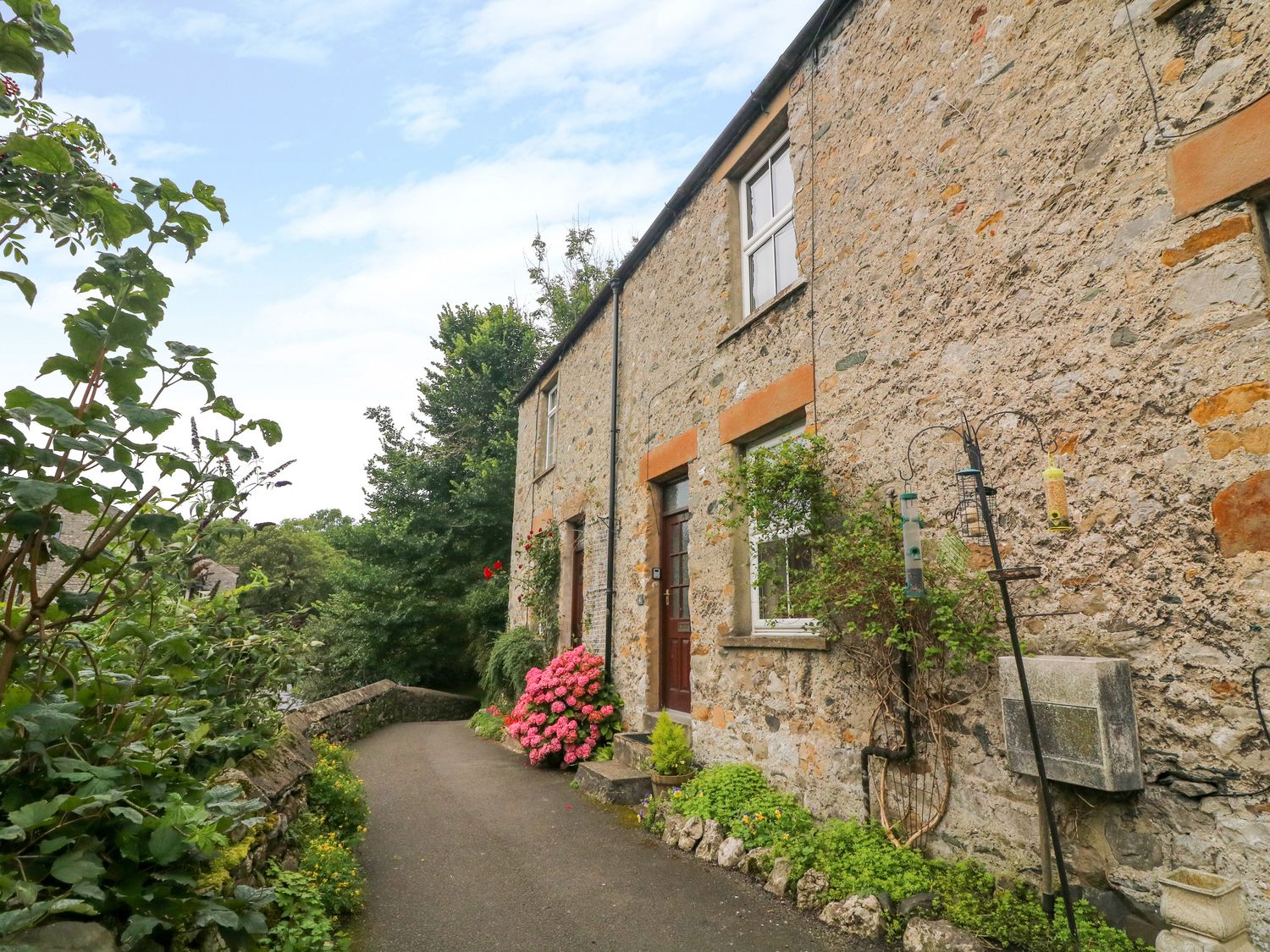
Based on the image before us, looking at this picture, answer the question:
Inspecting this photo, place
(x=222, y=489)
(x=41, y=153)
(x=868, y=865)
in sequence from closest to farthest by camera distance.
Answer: (x=41, y=153)
(x=222, y=489)
(x=868, y=865)

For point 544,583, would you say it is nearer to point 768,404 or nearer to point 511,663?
point 511,663

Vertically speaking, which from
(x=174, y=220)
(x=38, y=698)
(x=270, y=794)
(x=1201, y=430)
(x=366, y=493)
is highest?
(x=366, y=493)

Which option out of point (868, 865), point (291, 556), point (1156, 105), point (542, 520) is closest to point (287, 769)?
point (868, 865)

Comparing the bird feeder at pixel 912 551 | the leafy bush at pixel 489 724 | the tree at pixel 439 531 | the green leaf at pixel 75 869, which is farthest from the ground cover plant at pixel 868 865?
the tree at pixel 439 531

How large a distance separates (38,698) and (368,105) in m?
5.24

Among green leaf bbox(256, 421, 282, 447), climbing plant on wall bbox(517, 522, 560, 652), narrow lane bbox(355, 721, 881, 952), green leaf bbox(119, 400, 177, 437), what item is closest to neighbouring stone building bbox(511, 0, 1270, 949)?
narrow lane bbox(355, 721, 881, 952)

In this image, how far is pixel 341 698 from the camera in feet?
32.0

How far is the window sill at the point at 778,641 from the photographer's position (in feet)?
15.1

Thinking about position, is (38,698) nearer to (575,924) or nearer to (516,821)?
(575,924)

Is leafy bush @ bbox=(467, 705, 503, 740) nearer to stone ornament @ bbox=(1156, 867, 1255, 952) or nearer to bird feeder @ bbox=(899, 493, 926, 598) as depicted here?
bird feeder @ bbox=(899, 493, 926, 598)

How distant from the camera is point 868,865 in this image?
3.69 meters

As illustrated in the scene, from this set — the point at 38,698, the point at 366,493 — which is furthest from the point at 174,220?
the point at 366,493

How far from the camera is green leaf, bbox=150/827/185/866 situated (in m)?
1.69

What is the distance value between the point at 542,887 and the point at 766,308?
454cm
